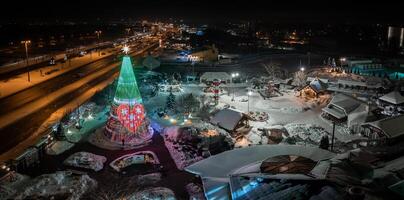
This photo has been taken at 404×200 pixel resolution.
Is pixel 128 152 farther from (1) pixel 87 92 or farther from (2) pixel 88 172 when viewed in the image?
(1) pixel 87 92

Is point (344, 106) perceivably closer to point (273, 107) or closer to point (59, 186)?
point (273, 107)

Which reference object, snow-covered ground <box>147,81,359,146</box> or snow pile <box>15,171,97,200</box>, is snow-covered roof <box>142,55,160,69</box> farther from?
snow pile <box>15,171,97,200</box>

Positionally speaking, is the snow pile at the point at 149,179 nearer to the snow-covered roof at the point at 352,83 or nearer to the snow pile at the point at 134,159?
the snow pile at the point at 134,159

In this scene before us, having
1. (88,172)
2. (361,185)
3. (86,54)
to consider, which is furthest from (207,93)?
(86,54)

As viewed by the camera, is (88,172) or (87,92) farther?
(87,92)

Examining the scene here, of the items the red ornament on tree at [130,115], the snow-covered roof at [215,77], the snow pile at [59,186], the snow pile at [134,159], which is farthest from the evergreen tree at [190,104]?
the snow pile at [59,186]

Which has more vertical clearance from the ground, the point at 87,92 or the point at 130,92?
the point at 130,92

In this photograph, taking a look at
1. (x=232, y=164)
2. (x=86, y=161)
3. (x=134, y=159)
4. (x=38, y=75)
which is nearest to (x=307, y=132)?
(x=232, y=164)
